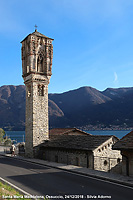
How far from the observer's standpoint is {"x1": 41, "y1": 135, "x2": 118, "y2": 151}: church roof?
24.7 metres

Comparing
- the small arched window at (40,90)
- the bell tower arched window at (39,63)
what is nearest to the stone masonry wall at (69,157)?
the small arched window at (40,90)

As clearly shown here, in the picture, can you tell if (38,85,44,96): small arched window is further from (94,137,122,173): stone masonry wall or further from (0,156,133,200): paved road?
(0,156,133,200): paved road

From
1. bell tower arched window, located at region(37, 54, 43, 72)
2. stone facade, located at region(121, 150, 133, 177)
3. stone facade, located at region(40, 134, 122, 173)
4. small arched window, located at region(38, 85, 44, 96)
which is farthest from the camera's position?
bell tower arched window, located at region(37, 54, 43, 72)

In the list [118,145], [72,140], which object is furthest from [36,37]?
[118,145]

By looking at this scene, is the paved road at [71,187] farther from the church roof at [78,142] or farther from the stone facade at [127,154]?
the church roof at [78,142]

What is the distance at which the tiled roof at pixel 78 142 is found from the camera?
24719mm

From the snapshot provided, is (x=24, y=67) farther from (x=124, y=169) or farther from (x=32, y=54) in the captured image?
(x=124, y=169)

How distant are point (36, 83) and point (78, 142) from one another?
10666mm

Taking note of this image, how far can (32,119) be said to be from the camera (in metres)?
29.8

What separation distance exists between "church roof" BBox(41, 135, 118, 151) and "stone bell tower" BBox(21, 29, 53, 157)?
86.4 inches

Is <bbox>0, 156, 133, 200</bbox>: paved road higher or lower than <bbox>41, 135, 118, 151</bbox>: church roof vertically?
lower

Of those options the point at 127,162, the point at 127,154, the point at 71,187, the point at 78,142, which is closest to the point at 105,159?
the point at 78,142

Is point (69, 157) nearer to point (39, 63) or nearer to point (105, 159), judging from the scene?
point (105, 159)

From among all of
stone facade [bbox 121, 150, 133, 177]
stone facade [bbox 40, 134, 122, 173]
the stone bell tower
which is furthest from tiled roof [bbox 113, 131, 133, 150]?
the stone bell tower
